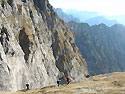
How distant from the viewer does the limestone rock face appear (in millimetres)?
83500

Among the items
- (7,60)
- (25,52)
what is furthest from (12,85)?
(25,52)

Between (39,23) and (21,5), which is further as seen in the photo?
(39,23)

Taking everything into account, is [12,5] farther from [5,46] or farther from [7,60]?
[7,60]

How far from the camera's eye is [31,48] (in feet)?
354

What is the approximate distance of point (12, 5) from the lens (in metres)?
104

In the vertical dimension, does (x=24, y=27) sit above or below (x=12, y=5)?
below

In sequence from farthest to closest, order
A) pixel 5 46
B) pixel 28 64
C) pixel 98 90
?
pixel 28 64
pixel 5 46
pixel 98 90

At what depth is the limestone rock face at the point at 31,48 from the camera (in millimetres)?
83500

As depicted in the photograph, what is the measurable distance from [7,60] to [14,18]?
107 ft

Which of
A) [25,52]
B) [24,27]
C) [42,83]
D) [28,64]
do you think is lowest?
[42,83]

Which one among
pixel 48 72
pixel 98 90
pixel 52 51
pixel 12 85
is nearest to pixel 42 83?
pixel 48 72

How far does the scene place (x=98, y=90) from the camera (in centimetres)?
4816

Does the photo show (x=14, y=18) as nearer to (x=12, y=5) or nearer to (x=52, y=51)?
(x=12, y=5)

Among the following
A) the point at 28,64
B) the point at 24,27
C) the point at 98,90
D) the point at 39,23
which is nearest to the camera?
the point at 98,90
